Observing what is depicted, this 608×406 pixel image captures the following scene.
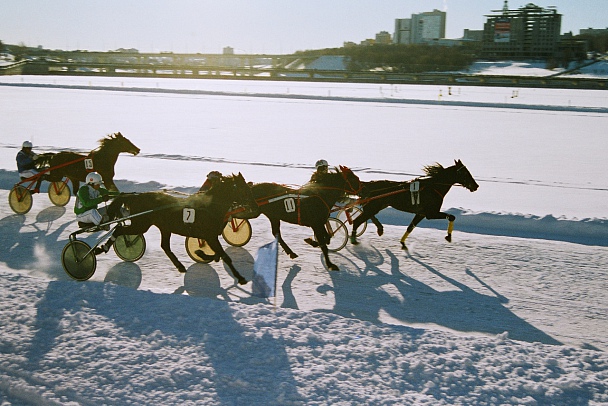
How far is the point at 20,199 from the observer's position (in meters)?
11.5

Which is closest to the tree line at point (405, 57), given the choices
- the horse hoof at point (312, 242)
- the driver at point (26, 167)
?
the driver at point (26, 167)

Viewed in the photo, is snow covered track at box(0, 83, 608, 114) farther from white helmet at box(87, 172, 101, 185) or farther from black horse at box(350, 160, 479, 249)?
white helmet at box(87, 172, 101, 185)

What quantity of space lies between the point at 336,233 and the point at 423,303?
248cm

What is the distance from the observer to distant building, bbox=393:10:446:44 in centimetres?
18288

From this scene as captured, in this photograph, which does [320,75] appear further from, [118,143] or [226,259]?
[226,259]

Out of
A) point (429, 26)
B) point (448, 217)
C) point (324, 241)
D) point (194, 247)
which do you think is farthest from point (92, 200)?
point (429, 26)

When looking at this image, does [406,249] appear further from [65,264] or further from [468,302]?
[65,264]

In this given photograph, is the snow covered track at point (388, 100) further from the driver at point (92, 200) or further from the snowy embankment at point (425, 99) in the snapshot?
the driver at point (92, 200)

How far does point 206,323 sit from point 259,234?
383cm

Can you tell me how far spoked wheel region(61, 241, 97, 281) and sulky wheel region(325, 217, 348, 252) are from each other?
344cm

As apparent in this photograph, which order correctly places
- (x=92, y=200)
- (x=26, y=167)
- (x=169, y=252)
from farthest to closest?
1. (x=26, y=167)
2. (x=92, y=200)
3. (x=169, y=252)

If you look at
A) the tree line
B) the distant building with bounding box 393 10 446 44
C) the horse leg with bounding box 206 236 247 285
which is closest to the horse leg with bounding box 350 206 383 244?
the horse leg with bounding box 206 236 247 285

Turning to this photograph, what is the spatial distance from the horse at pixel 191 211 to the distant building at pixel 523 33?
366 feet

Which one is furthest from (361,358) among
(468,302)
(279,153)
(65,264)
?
(279,153)
